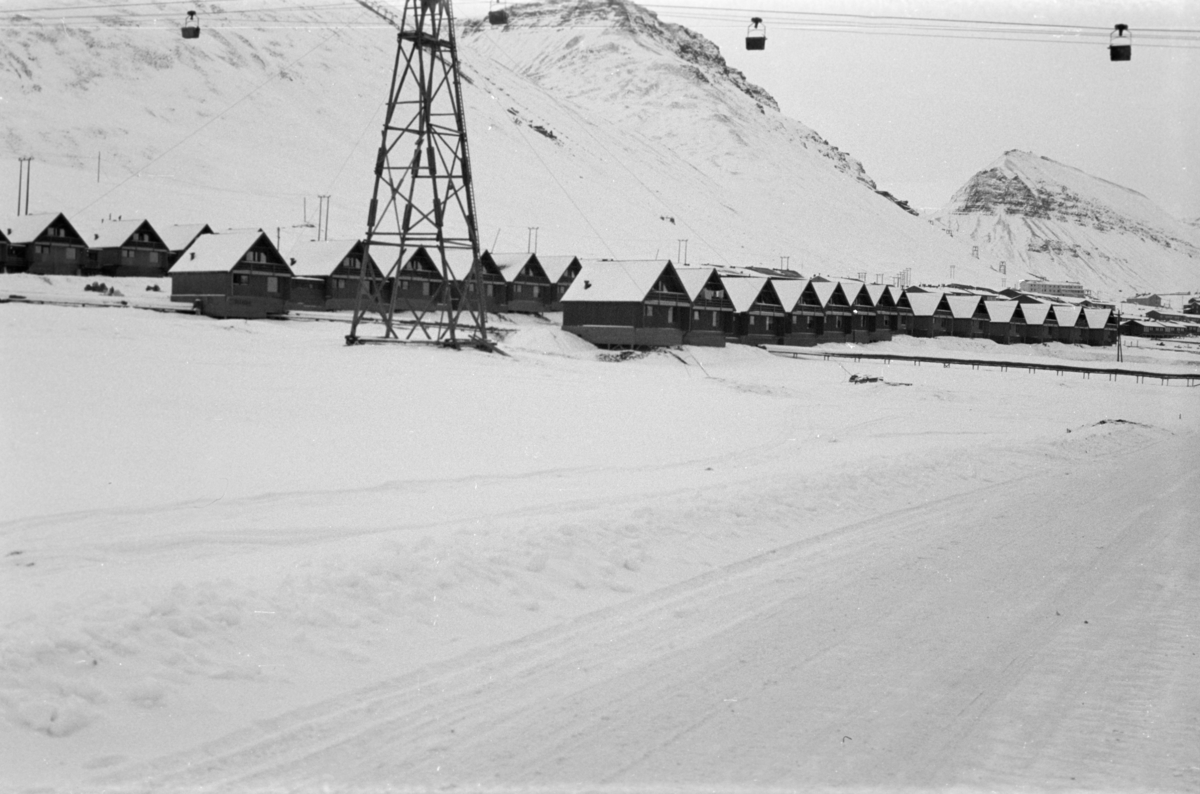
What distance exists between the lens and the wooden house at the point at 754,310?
262 ft

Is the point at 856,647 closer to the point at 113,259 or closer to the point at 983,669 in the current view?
the point at 983,669

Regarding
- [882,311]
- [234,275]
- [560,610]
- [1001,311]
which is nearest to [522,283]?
[234,275]

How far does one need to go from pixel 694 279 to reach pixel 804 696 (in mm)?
66289

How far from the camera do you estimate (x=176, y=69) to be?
7726 inches

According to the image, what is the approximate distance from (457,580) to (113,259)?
82300 mm

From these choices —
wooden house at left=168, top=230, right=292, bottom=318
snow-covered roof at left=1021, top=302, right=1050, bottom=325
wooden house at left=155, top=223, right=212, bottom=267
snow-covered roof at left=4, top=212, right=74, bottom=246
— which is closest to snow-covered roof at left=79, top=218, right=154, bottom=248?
wooden house at left=155, top=223, right=212, bottom=267

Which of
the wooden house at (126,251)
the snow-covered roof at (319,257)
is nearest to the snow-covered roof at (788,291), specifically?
the snow-covered roof at (319,257)

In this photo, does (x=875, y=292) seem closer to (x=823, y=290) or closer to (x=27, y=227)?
(x=823, y=290)

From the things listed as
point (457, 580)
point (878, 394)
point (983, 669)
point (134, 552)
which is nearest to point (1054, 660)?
point (983, 669)

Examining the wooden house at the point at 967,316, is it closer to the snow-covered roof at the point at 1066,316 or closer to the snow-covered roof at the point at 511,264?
the snow-covered roof at the point at 1066,316

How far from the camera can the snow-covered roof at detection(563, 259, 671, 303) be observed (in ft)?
219

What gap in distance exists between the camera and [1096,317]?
120 m

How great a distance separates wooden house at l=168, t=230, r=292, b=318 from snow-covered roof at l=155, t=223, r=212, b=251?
19.1 m

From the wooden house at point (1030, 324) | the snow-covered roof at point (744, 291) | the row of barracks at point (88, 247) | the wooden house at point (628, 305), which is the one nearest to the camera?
the wooden house at point (628, 305)
